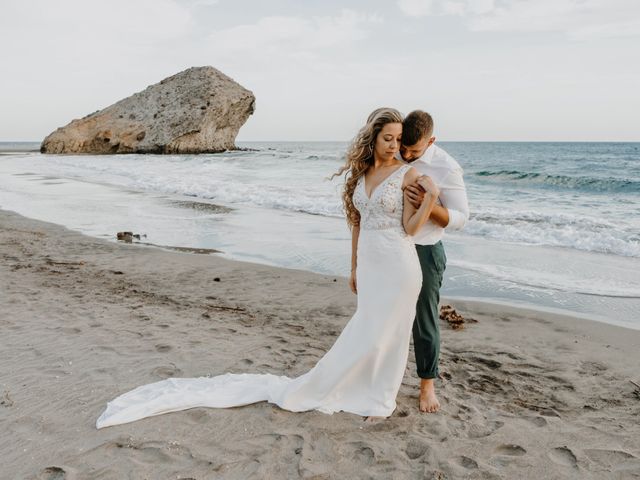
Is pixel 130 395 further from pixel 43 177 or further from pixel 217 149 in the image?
pixel 217 149

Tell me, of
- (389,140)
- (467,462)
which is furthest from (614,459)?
(389,140)

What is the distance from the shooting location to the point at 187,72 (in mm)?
51781

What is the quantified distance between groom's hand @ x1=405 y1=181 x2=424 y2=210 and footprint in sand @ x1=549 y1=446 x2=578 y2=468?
162cm

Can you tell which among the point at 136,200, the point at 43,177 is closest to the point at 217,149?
the point at 43,177

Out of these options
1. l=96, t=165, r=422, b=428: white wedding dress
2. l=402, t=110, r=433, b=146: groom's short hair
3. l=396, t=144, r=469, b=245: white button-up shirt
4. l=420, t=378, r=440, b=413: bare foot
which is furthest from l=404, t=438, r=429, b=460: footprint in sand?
l=402, t=110, r=433, b=146: groom's short hair

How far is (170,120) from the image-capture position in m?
48.6

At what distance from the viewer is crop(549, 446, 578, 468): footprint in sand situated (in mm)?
3066

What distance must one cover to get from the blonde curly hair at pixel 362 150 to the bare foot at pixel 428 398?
1.20 m

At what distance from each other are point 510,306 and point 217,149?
4819cm

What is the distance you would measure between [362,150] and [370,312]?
3.32 feet

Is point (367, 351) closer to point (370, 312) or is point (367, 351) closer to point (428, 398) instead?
point (370, 312)

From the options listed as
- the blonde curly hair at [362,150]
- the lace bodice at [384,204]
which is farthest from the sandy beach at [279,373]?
the blonde curly hair at [362,150]

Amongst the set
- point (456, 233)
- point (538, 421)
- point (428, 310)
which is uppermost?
point (428, 310)

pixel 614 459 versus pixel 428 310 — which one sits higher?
pixel 428 310
